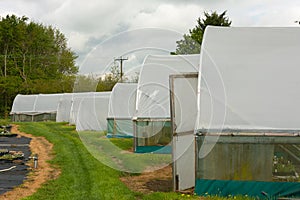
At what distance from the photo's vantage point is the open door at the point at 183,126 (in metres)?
7.57

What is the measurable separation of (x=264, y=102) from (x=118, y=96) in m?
12.4

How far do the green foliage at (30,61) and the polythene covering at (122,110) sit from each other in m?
22.4

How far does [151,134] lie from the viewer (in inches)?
513

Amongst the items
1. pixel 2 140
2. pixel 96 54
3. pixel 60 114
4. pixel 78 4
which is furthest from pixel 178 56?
pixel 60 114

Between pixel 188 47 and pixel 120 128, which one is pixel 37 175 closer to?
pixel 188 47

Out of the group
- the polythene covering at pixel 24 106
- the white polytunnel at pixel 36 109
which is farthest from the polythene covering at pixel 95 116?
the polythene covering at pixel 24 106

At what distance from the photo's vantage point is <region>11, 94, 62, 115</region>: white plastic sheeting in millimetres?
31531

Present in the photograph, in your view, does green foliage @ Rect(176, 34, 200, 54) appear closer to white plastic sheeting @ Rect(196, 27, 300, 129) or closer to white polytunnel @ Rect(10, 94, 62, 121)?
white plastic sheeting @ Rect(196, 27, 300, 129)

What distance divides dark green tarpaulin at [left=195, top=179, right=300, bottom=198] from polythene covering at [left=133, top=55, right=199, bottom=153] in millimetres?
5931

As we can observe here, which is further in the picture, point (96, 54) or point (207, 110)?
point (96, 54)

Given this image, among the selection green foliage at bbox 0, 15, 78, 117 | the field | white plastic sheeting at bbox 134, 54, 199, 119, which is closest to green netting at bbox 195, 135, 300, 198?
the field

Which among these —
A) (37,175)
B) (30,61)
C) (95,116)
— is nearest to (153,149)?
(37,175)

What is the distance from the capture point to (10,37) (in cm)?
4431

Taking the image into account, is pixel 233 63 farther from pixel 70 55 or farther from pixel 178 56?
pixel 70 55
